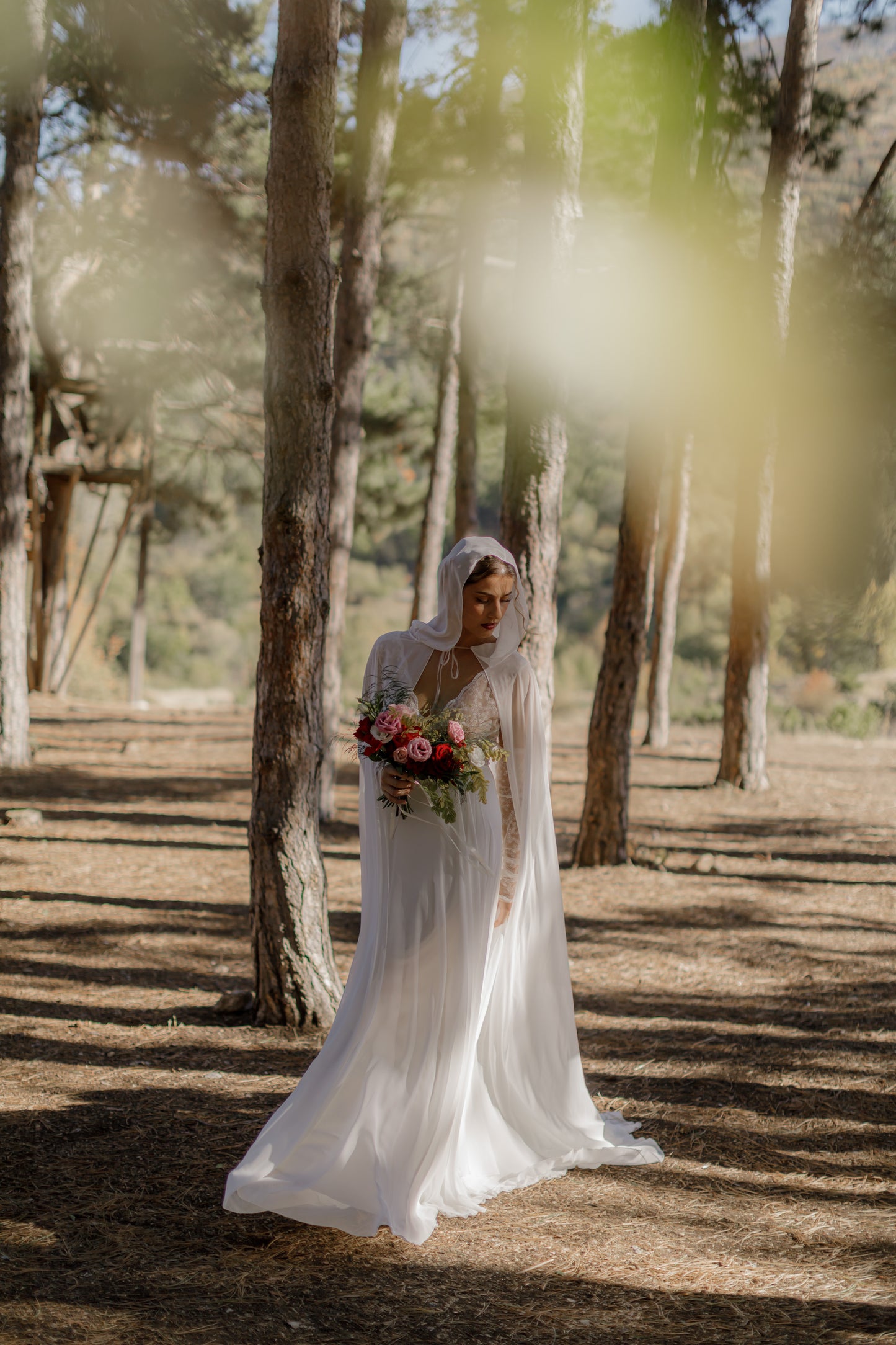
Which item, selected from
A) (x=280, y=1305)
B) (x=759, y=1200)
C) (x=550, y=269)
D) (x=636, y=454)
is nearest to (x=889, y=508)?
(x=636, y=454)

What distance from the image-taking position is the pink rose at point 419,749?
348cm

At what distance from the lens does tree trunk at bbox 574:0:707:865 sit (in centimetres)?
880

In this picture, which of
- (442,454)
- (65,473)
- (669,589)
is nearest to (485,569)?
(442,454)

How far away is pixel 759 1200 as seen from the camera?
3.85 m

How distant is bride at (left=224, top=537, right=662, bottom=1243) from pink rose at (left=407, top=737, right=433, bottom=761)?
161 mm

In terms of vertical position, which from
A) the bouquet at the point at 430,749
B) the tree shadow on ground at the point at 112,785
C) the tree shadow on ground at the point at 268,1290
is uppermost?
the bouquet at the point at 430,749

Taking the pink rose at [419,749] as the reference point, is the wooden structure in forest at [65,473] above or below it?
above

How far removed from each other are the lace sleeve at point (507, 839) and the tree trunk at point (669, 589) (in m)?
13.0

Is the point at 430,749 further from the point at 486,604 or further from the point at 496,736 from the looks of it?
the point at 486,604

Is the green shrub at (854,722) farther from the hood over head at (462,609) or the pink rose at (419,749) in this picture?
the pink rose at (419,749)

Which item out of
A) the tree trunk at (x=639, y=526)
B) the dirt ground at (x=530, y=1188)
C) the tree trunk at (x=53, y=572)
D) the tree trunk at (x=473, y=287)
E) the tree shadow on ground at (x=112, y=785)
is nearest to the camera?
the dirt ground at (x=530, y=1188)

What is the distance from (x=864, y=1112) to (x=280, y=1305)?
276 cm

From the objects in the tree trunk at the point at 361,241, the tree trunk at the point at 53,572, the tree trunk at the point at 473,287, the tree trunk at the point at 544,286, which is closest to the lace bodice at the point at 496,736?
the tree trunk at the point at 544,286

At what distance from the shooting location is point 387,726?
3.58m
